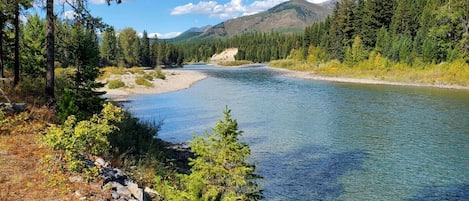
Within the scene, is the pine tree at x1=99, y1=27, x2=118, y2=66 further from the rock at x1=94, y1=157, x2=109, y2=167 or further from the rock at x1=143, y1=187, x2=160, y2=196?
the rock at x1=143, y1=187, x2=160, y2=196

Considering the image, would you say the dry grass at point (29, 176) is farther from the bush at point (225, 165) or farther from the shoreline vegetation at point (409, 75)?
the shoreline vegetation at point (409, 75)

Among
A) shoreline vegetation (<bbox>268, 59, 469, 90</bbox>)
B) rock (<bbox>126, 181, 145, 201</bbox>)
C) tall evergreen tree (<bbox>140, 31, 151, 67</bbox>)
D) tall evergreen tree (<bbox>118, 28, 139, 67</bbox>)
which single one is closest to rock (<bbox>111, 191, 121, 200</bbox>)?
rock (<bbox>126, 181, 145, 201</bbox>)

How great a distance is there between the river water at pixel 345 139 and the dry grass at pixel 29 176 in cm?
850

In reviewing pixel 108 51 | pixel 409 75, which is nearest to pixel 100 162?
pixel 409 75

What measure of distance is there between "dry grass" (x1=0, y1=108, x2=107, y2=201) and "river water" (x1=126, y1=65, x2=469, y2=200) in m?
8.50

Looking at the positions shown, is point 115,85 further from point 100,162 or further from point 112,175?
point 112,175

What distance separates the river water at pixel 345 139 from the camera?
17344mm

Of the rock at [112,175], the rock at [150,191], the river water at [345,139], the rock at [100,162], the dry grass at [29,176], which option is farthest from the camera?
the river water at [345,139]

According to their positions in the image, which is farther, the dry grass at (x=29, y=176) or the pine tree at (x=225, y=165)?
the pine tree at (x=225, y=165)

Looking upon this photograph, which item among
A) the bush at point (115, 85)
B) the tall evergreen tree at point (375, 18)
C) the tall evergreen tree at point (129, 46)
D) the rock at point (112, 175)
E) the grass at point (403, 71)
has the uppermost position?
the tall evergreen tree at point (375, 18)

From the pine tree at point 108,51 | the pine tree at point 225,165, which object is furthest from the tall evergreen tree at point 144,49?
the pine tree at point 225,165

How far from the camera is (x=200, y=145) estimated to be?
10.2 metres

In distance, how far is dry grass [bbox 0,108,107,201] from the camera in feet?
28.0

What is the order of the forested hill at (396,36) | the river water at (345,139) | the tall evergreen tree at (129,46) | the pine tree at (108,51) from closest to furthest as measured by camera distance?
the river water at (345,139), the forested hill at (396,36), the pine tree at (108,51), the tall evergreen tree at (129,46)
